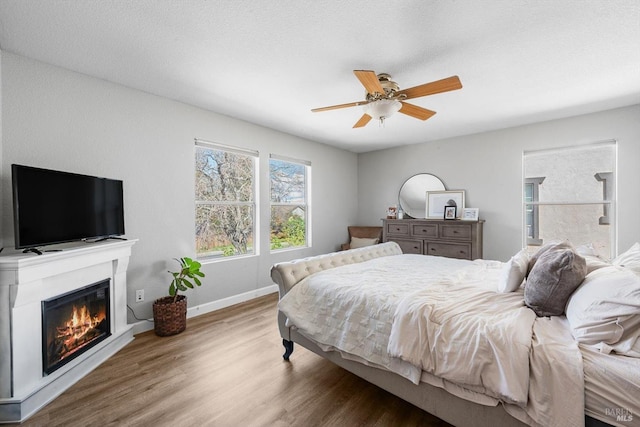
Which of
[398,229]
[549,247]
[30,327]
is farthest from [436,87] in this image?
[30,327]

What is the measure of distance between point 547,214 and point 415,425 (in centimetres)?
366

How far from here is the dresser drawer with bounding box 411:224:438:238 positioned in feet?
13.8

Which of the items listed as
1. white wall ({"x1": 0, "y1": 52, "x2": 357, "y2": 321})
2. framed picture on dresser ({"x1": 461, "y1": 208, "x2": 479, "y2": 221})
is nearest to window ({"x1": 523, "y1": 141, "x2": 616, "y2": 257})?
framed picture on dresser ({"x1": 461, "y1": 208, "x2": 479, "y2": 221})

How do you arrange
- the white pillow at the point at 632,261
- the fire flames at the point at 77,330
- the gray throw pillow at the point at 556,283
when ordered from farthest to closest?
the fire flames at the point at 77,330
the white pillow at the point at 632,261
the gray throw pillow at the point at 556,283

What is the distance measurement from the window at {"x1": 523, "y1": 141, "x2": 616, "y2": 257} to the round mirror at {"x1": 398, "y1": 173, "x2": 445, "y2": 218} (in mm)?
1283

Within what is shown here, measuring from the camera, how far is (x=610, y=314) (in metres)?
1.14

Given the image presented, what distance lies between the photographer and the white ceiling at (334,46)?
165 centimetres

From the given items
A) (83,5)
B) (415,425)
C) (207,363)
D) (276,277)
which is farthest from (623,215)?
(83,5)

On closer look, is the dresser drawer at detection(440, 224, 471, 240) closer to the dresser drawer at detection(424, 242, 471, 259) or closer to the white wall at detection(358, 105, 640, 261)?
the dresser drawer at detection(424, 242, 471, 259)

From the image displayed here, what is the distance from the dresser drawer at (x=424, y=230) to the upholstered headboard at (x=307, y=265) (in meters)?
1.51

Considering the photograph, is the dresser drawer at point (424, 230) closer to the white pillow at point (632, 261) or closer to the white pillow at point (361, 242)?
the white pillow at point (361, 242)

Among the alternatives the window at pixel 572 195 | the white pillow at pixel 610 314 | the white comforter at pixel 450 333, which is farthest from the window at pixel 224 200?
the window at pixel 572 195

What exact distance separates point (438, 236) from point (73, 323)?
4.33m

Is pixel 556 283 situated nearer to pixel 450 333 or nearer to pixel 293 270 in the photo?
pixel 450 333
